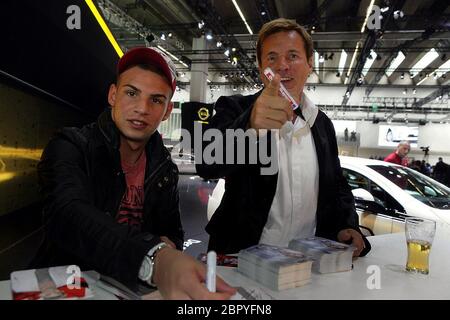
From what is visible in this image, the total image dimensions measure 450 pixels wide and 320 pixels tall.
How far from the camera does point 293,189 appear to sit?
1173 mm

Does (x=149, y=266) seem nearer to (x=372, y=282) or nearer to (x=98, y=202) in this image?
(x=98, y=202)

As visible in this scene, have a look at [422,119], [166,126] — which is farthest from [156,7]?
[422,119]

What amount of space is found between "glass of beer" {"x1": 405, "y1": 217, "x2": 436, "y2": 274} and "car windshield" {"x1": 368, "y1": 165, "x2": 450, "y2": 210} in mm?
2429

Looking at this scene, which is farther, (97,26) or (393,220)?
(393,220)

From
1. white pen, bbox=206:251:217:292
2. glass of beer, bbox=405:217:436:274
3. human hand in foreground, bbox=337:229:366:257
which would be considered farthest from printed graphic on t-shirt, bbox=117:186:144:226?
glass of beer, bbox=405:217:436:274

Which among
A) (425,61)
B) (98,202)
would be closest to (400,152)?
(98,202)

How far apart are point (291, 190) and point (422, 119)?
18818 millimetres

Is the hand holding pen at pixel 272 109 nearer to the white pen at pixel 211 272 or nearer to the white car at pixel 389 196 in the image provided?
the white pen at pixel 211 272

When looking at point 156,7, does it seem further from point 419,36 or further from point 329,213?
point 329,213

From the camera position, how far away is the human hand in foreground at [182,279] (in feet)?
1.88

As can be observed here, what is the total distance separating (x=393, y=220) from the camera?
3.07 m

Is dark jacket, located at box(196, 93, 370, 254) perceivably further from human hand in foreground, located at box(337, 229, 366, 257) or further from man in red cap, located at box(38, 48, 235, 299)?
man in red cap, located at box(38, 48, 235, 299)

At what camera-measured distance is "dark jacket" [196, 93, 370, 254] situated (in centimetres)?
113

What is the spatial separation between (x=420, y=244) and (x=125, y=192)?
3.18ft
